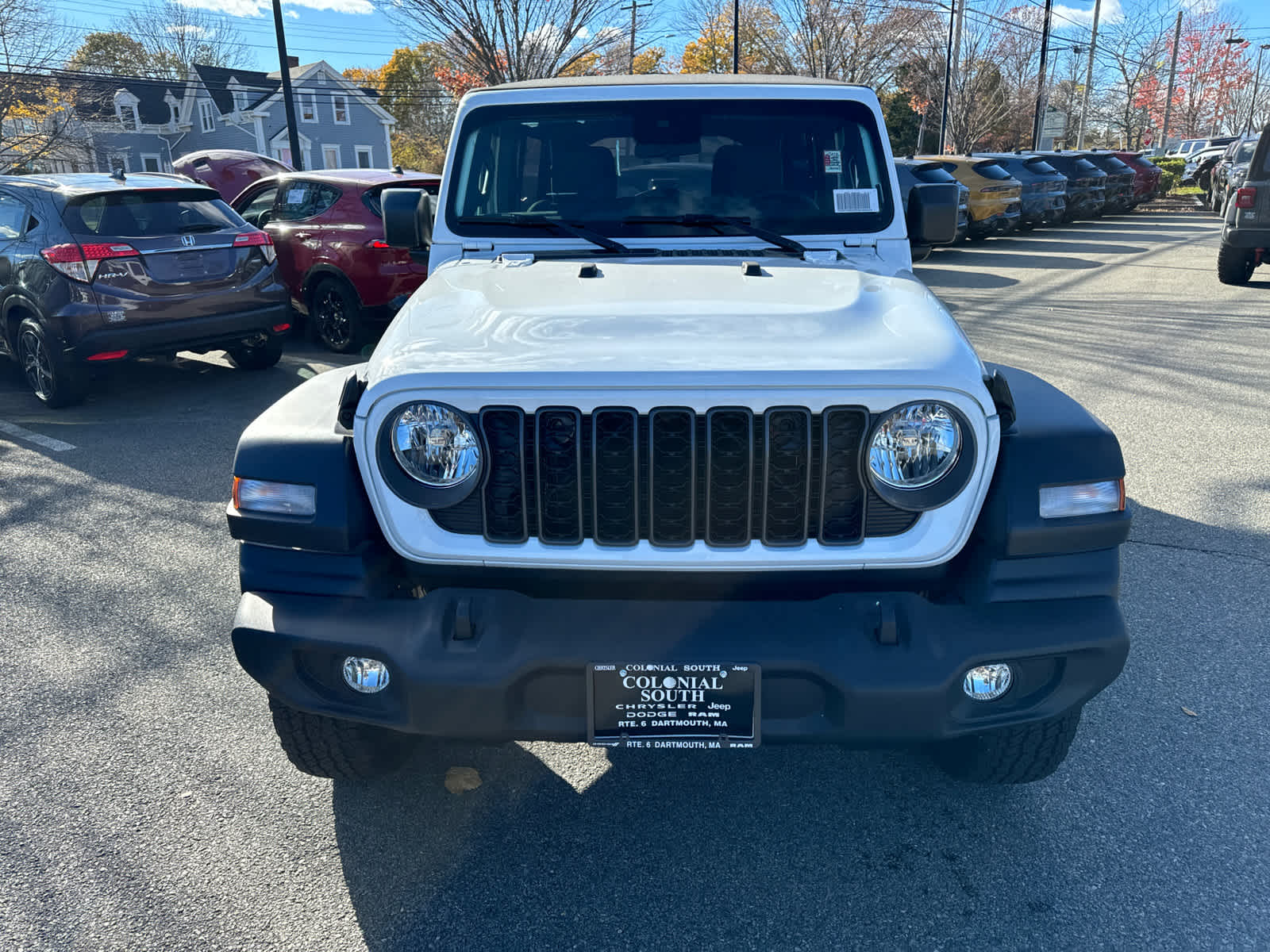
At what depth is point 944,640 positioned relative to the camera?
2197 millimetres

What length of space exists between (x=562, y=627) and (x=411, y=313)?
108cm

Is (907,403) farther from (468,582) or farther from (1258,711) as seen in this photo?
(1258,711)

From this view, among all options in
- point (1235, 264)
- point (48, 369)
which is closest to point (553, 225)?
point (48, 369)

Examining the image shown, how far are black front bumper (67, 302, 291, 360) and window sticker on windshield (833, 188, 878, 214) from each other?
5.56m

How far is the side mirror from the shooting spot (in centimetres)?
387

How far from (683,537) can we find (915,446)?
1.86 ft

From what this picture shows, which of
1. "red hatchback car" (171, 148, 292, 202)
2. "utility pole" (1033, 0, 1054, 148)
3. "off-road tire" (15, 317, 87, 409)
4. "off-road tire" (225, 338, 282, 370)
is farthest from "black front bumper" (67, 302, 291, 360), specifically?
"utility pole" (1033, 0, 1054, 148)

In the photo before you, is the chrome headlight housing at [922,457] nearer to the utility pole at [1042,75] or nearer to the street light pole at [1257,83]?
the utility pole at [1042,75]

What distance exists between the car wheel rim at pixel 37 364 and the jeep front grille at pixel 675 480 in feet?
21.1

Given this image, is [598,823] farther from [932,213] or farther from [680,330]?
[932,213]

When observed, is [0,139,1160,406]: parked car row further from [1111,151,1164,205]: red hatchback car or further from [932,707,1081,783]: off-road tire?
[1111,151,1164,205]: red hatchback car

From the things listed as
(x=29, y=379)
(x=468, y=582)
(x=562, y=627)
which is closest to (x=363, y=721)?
(x=468, y=582)

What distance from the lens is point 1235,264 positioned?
41.0ft

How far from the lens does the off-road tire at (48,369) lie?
7.24m
